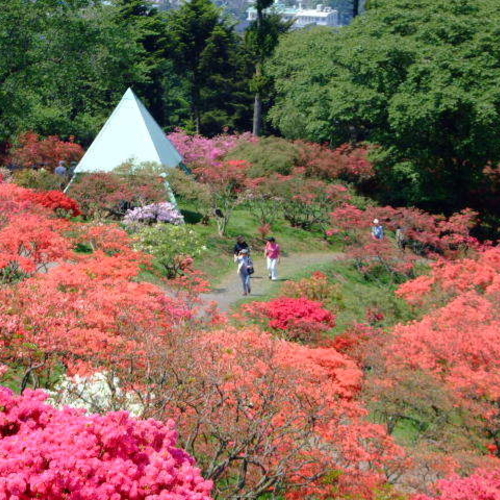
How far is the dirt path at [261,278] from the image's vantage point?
1803 cm

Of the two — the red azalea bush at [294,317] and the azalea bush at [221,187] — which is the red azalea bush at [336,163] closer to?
the azalea bush at [221,187]

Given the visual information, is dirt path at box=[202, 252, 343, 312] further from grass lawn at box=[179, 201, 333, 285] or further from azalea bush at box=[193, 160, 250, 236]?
azalea bush at box=[193, 160, 250, 236]

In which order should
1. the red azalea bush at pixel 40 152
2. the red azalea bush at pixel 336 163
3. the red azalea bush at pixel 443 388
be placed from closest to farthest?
the red azalea bush at pixel 443 388 < the red azalea bush at pixel 40 152 < the red azalea bush at pixel 336 163

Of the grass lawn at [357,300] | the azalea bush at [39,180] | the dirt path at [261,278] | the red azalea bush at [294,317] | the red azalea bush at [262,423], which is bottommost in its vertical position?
the grass lawn at [357,300]

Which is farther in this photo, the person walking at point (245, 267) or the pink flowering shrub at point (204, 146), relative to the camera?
the pink flowering shrub at point (204, 146)

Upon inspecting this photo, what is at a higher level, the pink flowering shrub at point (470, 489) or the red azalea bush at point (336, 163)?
the red azalea bush at point (336, 163)

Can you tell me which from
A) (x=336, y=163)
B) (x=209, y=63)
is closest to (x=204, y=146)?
(x=336, y=163)

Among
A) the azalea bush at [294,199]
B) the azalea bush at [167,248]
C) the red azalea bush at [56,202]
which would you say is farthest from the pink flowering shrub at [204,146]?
the azalea bush at [167,248]

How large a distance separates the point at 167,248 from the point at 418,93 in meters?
14.0

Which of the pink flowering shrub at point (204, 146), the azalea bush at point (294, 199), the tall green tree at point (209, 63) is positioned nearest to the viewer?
the azalea bush at point (294, 199)

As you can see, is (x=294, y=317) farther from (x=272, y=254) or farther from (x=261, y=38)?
(x=261, y=38)

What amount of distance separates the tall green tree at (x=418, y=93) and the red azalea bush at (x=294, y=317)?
13499 millimetres

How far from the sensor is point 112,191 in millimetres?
22125

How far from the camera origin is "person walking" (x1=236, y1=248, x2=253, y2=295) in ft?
55.9
